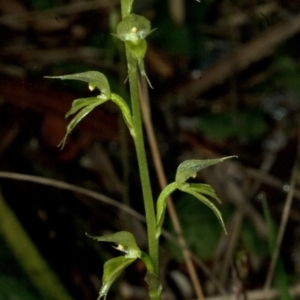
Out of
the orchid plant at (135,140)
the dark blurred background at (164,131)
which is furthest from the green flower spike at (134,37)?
the dark blurred background at (164,131)

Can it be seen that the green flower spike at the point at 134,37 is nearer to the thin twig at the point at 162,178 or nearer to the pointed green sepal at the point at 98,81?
the pointed green sepal at the point at 98,81

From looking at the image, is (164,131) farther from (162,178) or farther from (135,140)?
(135,140)

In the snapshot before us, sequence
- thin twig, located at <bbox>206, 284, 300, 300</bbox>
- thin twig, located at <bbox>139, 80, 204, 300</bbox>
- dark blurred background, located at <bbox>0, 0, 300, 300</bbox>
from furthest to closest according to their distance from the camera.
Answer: dark blurred background, located at <bbox>0, 0, 300, 300</bbox> → thin twig, located at <bbox>206, 284, 300, 300</bbox> → thin twig, located at <bbox>139, 80, 204, 300</bbox>

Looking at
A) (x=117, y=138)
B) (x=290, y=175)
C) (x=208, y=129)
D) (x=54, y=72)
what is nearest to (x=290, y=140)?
(x=290, y=175)

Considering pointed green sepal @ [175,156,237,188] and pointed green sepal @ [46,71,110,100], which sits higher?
pointed green sepal @ [46,71,110,100]

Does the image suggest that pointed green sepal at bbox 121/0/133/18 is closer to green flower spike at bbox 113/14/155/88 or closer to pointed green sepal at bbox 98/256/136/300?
green flower spike at bbox 113/14/155/88

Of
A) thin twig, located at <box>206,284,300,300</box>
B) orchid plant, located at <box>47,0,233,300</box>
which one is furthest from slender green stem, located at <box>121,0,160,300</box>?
thin twig, located at <box>206,284,300,300</box>
